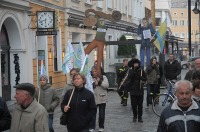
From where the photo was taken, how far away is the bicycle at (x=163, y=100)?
13.4 metres

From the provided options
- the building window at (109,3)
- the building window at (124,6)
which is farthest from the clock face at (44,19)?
the building window at (124,6)

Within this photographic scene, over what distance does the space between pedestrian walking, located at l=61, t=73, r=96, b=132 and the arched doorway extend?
11175 mm

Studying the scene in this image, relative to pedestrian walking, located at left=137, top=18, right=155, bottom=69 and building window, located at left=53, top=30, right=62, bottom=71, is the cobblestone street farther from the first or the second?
building window, located at left=53, top=30, right=62, bottom=71

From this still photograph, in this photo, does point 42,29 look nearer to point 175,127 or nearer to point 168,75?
point 168,75

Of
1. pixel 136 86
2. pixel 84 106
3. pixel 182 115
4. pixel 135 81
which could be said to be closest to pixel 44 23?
pixel 135 81

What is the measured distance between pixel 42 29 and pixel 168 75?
20.5 feet

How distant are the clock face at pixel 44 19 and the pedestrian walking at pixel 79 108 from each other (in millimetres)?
11654

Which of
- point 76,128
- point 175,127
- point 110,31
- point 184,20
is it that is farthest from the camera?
point 184,20

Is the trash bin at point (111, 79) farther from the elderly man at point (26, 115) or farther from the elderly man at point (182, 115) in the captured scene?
the elderly man at point (182, 115)

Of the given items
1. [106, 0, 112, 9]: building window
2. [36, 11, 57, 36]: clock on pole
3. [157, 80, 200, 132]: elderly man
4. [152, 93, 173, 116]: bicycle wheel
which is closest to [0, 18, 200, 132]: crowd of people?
[157, 80, 200, 132]: elderly man

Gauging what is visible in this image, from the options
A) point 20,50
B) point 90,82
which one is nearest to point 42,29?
point 20,50

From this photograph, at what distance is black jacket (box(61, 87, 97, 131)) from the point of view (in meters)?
7.13

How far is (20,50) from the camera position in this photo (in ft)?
62.0

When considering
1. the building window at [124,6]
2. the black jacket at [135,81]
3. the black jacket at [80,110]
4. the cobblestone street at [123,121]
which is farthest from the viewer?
the building window at [124,6]
